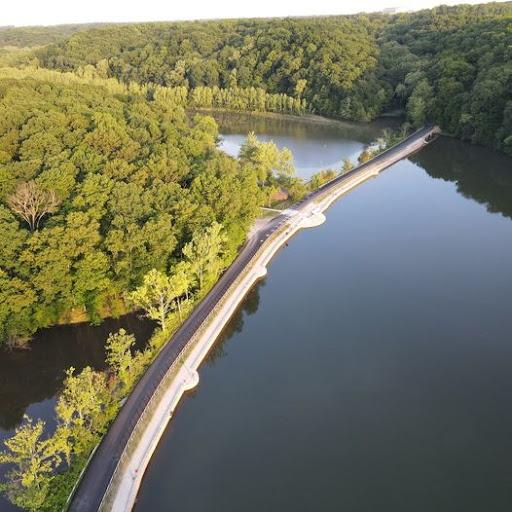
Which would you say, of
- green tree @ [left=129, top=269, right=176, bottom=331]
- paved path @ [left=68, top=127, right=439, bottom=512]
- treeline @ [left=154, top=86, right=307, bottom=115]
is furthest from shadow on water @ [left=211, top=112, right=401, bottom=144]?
green tree @ [left=129, top=269, right=176, bottom=331]

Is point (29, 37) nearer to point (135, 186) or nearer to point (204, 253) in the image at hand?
point (135, 186)

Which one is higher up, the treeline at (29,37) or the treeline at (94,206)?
the treeline at (94,206)

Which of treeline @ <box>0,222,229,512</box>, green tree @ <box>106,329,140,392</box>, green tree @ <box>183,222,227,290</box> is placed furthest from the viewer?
green tree @ <box>183,222,227,290</box>

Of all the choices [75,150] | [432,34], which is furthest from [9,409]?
[432,34]

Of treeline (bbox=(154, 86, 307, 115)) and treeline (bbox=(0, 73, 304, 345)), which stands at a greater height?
treeline (bbox=(0, 73, 304, 345))

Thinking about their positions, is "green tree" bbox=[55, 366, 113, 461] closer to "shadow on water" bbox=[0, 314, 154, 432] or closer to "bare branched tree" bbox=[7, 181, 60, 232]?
"shadow on water" bbox=[0, 314, 154, 432]

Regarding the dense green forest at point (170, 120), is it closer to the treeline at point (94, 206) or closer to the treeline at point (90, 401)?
the treeline at point (94, 206)

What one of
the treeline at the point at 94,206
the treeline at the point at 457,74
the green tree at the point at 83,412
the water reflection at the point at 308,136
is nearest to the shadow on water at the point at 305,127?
the water reflection at the point at 308,136
